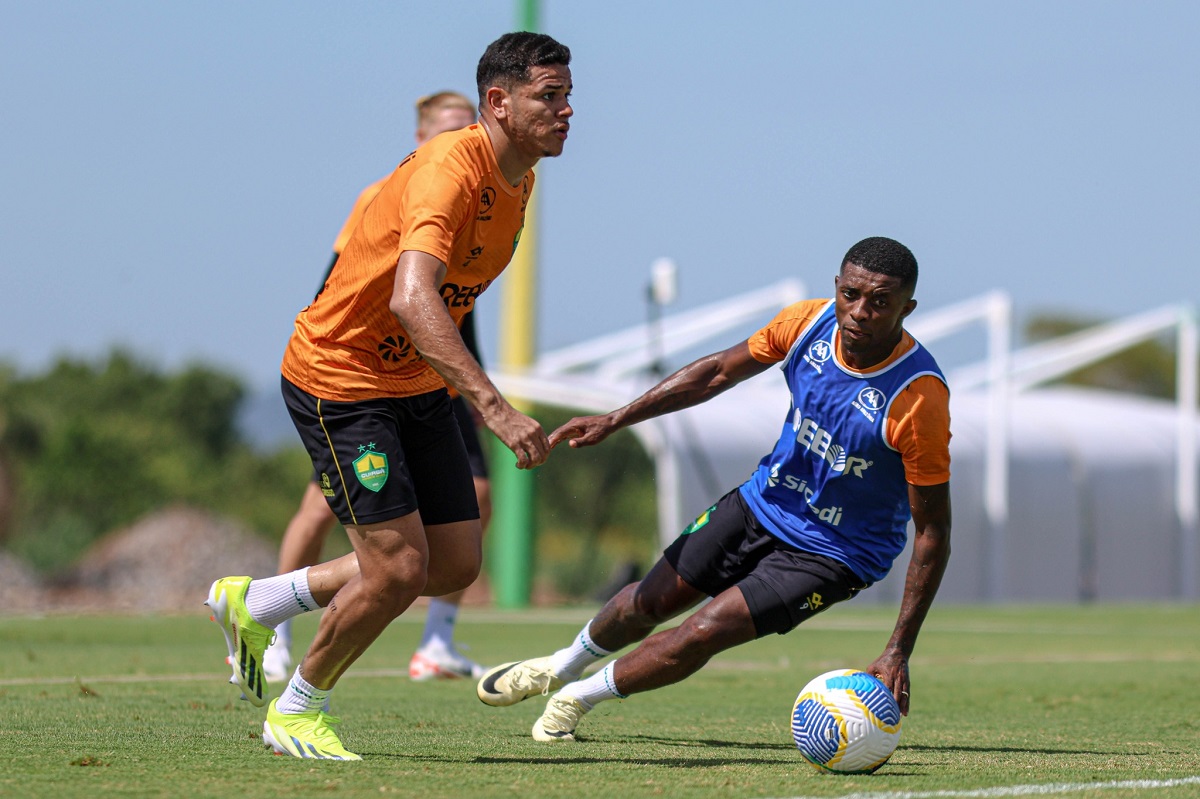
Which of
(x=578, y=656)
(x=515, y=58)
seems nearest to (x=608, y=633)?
(x=578, y=656)

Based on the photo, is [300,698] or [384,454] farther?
[300,698]

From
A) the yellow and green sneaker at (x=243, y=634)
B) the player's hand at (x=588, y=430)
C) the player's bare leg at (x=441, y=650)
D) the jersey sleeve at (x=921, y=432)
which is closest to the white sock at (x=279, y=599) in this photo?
the yellow and green sneaker at (x=243, y=634)

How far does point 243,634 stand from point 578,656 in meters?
1.36

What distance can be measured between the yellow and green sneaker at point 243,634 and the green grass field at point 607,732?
225 mm

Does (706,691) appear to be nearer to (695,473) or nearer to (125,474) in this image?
(695,473)

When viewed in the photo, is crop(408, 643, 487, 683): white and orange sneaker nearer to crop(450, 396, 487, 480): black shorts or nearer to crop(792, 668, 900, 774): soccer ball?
crop(450, 396, 487, 480): black shorts

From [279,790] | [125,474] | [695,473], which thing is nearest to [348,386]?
[279,790]

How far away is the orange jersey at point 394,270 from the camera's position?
5.36m

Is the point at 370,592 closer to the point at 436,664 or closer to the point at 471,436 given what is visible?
the point at 471,436

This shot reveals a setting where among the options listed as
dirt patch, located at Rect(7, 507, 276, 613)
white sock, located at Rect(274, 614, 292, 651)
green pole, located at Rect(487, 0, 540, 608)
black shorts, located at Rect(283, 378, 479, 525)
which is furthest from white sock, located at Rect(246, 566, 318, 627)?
dirt patch, located at Rect(7, 507, 276, 613)

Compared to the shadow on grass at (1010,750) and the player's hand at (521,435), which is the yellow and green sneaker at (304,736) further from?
the shadow on grass at (1010,750)

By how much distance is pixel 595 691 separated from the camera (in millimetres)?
6312

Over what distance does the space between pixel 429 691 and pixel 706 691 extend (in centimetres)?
152

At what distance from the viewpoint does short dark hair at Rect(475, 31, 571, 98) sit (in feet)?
17.8
